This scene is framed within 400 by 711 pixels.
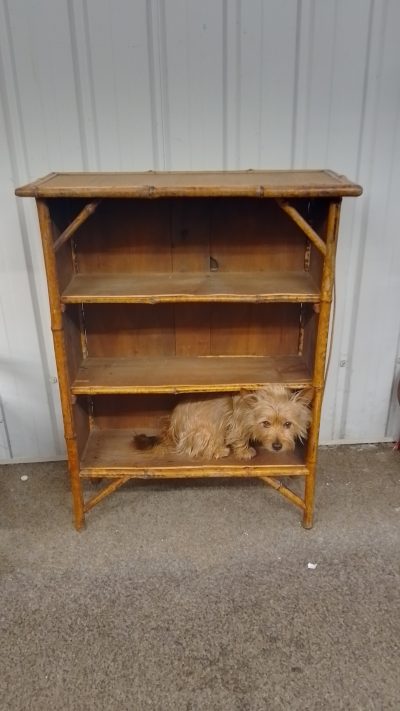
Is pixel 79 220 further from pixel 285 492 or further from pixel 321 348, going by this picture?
pixel 285 492

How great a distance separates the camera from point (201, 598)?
1.82 metres

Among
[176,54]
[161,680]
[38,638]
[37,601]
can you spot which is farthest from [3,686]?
[176,54]

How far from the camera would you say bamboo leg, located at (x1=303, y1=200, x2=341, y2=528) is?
1699mm

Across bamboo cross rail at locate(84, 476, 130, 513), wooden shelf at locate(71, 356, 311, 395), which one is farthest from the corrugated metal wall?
bamboo cross rail at locate(84, 476, 130, 513)

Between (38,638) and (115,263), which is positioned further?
(115,263)

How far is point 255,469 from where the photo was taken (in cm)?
208

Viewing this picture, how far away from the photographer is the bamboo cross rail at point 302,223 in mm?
1660

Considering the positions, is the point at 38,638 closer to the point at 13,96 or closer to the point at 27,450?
the point at 27,450

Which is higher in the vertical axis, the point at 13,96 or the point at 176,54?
the point at 176,54

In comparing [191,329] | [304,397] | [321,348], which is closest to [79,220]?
[191,329]

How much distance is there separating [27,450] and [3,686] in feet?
3.90

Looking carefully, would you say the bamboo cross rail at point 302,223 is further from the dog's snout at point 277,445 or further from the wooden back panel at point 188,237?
the dog's snout at point 277,445

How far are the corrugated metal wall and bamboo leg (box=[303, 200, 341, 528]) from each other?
0.57 m

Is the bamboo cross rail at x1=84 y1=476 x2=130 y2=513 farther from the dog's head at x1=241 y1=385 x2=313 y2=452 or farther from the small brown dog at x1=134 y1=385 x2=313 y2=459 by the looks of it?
the dog's head at x1=241 y1=385 x2=313 y2=452
